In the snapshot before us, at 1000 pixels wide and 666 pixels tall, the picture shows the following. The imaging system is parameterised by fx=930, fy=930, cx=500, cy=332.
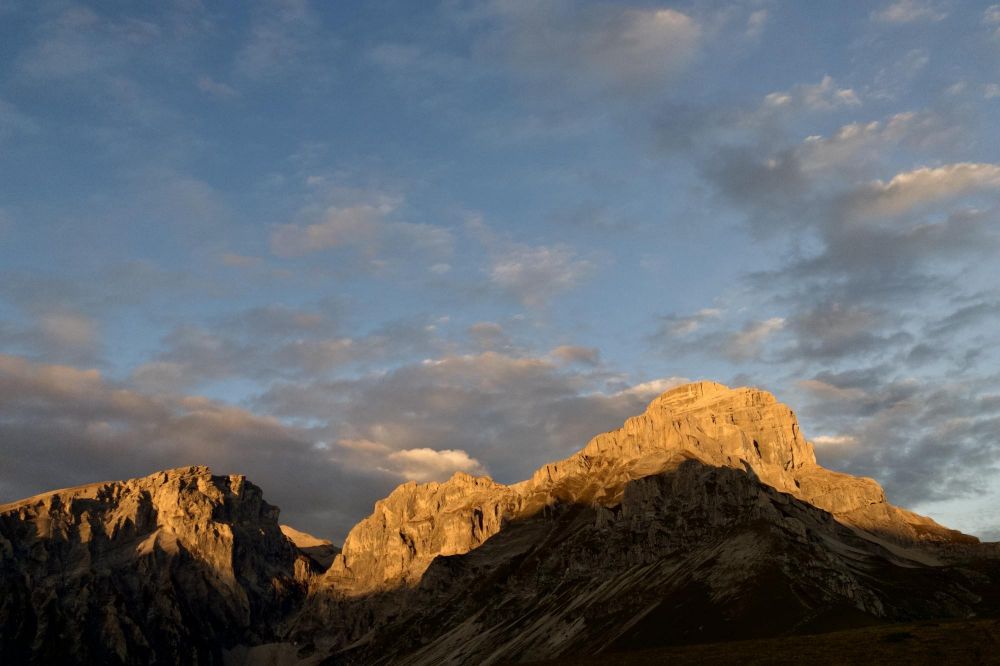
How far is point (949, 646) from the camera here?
118938mm

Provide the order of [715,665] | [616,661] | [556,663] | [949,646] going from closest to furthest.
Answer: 1. [949,646]
2. [715,665]
3. [616,661]
4. [556,663]

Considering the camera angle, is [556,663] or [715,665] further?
[556,663]

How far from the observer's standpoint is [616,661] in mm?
139375

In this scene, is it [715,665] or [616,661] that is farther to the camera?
[616,661]

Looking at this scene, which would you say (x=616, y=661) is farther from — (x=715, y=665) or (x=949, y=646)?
(x=949, y=646)

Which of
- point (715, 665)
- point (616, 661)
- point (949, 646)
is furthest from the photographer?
point (616, 661)

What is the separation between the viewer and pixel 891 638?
126 meters

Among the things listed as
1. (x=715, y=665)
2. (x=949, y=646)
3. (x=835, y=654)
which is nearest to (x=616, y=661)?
(x=715, y=665)

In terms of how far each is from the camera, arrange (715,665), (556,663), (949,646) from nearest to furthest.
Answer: (949,646)
(715,665)
(556,663)

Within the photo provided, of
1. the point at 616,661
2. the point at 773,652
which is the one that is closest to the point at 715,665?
the point at 773,652

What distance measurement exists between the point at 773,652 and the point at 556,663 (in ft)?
129

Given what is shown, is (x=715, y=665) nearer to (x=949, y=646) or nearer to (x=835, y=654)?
(x=835, y=654)

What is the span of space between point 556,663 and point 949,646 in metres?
61.4

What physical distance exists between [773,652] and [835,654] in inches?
366
